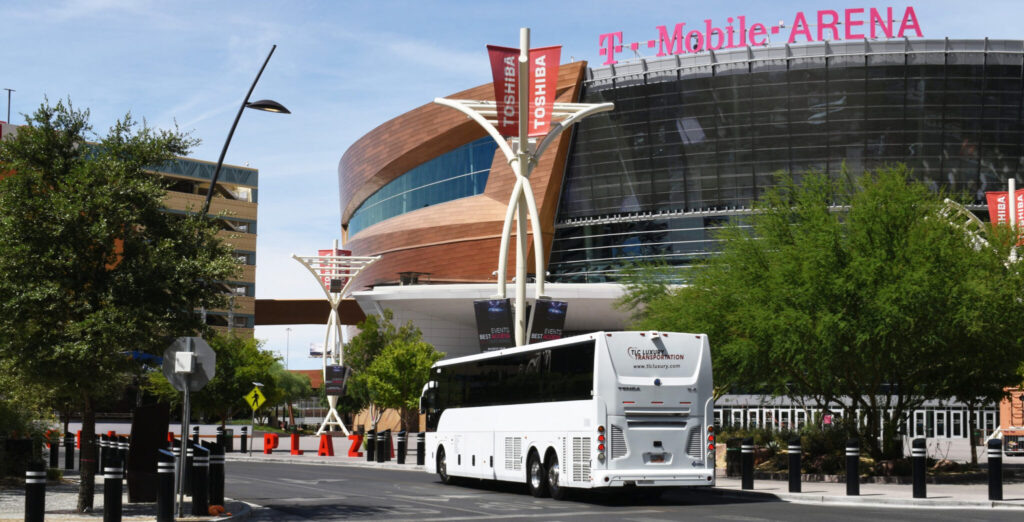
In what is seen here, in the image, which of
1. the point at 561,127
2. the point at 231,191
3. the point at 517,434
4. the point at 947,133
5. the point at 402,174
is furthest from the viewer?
the point at 231,191

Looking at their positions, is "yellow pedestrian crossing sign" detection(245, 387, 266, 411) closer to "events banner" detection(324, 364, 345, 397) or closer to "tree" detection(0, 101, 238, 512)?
"events banner" detection(324, 364, 345, 397)

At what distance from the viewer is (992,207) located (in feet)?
202

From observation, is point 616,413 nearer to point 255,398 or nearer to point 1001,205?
point 255,398

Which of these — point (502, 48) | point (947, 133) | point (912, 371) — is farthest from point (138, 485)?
point (947, 133)

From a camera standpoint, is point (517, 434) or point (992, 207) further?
point (992, 207)

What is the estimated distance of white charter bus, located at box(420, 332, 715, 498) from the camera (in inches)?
808

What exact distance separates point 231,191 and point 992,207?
94078mm

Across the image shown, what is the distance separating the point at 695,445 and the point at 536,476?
3.66m

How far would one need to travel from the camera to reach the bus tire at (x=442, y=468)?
91.2ft

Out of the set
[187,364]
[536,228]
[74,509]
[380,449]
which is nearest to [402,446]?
[380,449]

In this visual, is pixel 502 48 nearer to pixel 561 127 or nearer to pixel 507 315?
pixel 561 127

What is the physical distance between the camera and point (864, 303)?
25609mm

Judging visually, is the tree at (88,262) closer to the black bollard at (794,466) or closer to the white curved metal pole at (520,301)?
the black bollard at (794,466)

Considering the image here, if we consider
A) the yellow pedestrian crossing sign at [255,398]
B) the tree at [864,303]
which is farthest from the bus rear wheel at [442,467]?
the yellow pedestrian crossing sign at [255,398]
